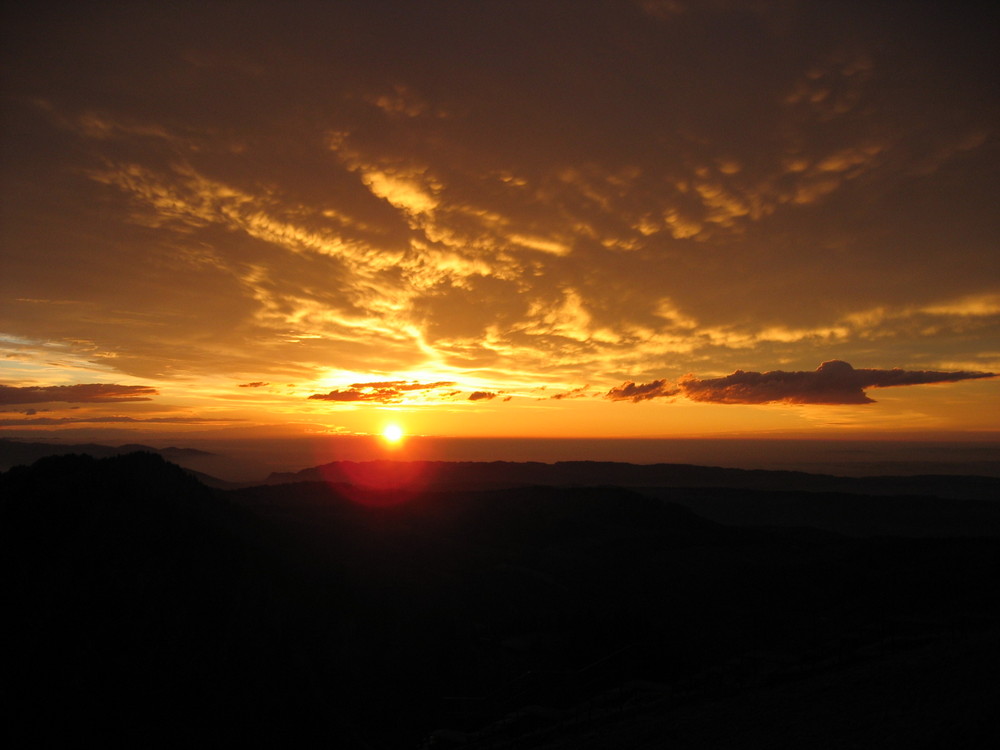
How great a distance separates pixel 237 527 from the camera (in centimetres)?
3167

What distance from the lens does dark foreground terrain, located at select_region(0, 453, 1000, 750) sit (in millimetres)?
17672

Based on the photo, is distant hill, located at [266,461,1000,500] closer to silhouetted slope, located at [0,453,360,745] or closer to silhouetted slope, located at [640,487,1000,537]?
silhouetted slope, located at [640,487,1000,537]

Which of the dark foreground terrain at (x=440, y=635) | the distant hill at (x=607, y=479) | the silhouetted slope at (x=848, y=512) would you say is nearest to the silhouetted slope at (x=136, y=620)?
the dark foreground terrain at (x=440, y=635)

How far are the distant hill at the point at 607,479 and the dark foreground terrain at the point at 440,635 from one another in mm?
101439

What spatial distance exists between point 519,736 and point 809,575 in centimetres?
3101

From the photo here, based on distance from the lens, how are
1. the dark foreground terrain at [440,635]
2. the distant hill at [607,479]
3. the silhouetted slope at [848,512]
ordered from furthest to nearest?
the distant hill at [607,479] < the silhouetted slope at [848,512] < the dark foreground terrain at [440,635]

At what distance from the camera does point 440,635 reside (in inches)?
1256

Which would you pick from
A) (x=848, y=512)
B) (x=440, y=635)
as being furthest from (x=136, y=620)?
(x=848, y=512)

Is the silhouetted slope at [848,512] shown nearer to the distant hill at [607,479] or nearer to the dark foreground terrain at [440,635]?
the distant hill at [607,479]

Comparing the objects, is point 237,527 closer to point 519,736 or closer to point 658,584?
point 519,736

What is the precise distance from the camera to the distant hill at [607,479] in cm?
15412

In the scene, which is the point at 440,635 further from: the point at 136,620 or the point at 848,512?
the point at 848,512

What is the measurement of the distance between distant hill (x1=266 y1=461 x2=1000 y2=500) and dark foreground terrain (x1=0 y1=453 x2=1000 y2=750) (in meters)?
101

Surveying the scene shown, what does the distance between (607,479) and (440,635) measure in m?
162
